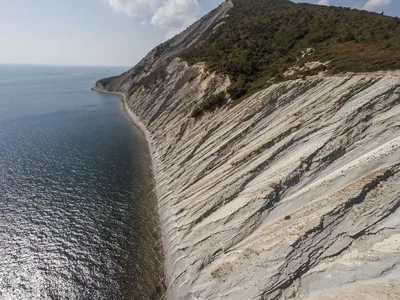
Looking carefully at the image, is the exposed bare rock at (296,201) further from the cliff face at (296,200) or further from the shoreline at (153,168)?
the shoreline at (153,168)

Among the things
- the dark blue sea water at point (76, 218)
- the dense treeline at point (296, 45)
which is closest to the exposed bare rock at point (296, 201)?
the dark blue sea water at point (76, 218)

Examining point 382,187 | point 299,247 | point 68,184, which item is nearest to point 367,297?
point 299,247

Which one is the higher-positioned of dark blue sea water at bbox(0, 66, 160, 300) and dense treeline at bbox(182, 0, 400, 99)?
dense treeline at bbox(182, 0, 400, 99)

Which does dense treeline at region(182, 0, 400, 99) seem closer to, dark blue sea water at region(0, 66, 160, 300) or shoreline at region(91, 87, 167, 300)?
shoreline at region(91, 87, 167, 300)

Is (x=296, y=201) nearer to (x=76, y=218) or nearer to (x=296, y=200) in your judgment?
(x=296, y=200)

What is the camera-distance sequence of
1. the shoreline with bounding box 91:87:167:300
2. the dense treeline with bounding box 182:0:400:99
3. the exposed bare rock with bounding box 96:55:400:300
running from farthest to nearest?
1. the dense treeline with bounding box 182:0:400:99
2. the shoreline with bounding box 91:87:167:300
3. the exposed bare rock with bounding box 96:55:400:300

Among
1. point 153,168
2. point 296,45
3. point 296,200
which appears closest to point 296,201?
Answer: point 296,200

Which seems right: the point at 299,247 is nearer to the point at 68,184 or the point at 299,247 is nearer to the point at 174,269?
the point at 174,269

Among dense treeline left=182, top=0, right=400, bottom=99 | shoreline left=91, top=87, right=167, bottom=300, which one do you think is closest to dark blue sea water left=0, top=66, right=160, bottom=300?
shoreline left=91, top=87, right=167, bottom=300
